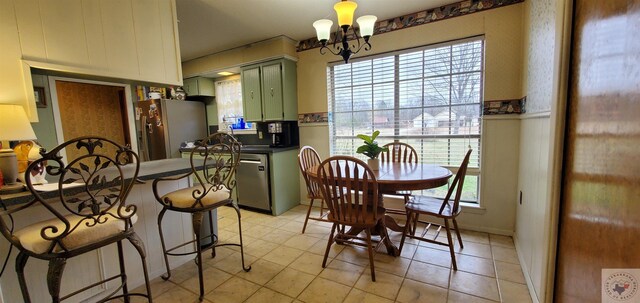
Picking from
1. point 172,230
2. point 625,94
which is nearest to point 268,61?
point 172,230

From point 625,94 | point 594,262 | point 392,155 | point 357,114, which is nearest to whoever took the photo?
point 625,94

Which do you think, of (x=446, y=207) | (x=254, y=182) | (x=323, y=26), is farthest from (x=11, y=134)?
(x=446, y=207)

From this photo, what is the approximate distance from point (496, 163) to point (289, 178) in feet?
7.88

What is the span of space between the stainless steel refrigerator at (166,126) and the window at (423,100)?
2449 millimetres

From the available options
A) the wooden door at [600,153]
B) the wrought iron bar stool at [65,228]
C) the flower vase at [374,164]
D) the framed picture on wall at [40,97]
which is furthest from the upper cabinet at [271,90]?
the wooden door at [600,153]

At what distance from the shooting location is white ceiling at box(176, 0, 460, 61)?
8.11ft

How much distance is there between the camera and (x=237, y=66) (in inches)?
147

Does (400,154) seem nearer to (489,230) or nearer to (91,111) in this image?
(489,230)

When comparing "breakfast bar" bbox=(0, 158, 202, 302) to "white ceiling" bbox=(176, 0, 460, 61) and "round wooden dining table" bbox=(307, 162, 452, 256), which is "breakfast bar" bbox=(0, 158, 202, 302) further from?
"white ceiling" bbox=(176, 0, 460, 61)

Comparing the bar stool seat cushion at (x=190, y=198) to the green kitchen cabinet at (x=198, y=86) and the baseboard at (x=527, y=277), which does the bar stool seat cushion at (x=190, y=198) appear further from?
the green kitchen cabinet at (x=198, y=86)

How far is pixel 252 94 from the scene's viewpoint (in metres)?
3.67

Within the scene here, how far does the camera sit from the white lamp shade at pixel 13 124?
4.24 feet

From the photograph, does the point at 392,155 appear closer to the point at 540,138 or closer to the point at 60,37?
the point at 540,138
